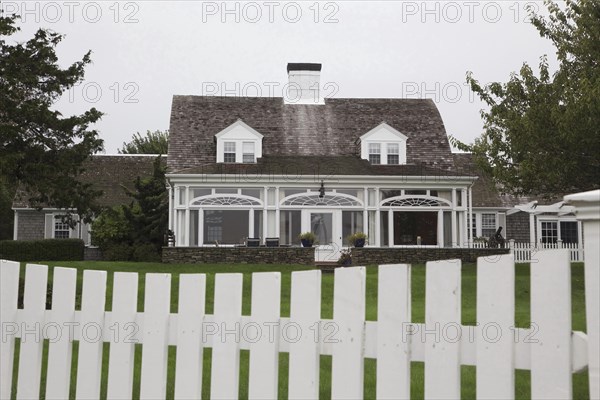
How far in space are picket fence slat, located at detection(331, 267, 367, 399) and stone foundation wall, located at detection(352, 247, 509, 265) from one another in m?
19.9

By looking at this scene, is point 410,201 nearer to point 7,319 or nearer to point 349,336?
point 7,319

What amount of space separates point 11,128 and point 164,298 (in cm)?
1297

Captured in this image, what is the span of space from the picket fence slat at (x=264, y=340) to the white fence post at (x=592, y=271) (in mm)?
1276

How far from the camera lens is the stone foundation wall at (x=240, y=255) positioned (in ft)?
74.3

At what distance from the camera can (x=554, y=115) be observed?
1505 cm

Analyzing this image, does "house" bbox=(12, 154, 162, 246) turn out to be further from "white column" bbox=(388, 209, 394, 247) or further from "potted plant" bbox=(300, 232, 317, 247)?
"white column" bbox=(388, 209, 394, 247)

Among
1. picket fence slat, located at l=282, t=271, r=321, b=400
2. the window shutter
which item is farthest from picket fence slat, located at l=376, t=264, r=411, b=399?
the window shutter

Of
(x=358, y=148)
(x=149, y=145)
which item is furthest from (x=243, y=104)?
(x=149, y=145)

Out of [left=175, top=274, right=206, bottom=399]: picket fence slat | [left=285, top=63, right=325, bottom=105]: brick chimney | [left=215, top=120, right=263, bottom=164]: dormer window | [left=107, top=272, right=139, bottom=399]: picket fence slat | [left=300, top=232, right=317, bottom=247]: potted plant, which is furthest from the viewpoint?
[left=285, top=63, right=325, bottom=105]: brick chimney

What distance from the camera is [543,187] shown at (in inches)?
708

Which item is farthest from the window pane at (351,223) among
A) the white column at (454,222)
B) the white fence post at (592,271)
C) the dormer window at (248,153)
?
the white fence post at (592,271)

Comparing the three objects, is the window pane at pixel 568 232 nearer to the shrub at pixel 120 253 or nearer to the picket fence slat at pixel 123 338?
the shrub at pixel 120 253

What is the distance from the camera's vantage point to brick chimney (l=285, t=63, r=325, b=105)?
104 ft

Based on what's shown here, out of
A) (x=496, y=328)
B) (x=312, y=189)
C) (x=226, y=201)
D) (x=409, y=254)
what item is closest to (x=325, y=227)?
(x=312, y=189)
